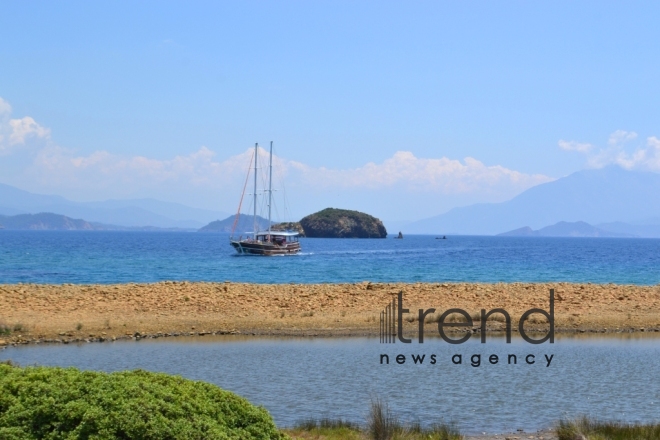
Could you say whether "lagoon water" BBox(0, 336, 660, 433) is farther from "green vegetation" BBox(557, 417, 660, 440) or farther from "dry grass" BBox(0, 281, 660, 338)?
"dry grass" BBox(0, 281, 660, 338)

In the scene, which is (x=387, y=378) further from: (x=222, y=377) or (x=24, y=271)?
(x=24, y=271)

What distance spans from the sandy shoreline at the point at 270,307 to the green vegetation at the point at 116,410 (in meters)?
15.3

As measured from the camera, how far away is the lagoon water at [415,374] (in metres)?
13.0

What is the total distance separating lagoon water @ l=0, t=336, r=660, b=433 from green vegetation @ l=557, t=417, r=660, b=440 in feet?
3.51

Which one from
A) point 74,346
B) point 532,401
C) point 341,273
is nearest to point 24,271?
point 341,273

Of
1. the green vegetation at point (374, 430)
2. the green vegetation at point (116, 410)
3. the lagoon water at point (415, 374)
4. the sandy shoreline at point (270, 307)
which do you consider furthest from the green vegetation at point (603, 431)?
the sandy shoreline at point (270, 307)

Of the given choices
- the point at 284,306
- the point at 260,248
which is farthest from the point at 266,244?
the point at 284,306

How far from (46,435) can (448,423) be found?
7.64 m

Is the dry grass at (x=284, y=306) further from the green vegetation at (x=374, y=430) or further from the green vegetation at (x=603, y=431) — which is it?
the green vegetation at (x=603, y=431)

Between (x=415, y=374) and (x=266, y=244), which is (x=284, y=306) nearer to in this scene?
(x=415, y=374)

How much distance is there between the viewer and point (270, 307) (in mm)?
27719

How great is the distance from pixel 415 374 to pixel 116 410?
10.8 m

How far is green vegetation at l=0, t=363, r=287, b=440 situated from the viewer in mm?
6172

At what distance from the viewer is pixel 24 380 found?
675 cm
